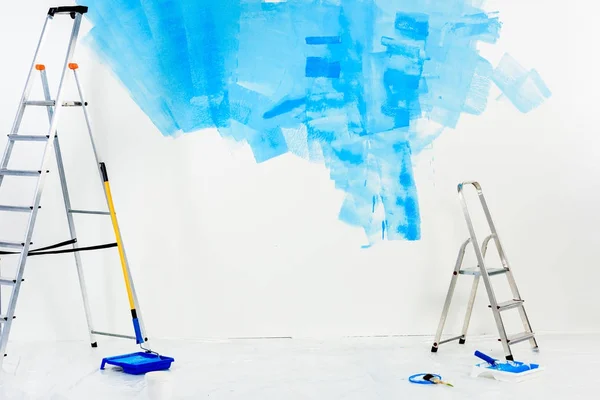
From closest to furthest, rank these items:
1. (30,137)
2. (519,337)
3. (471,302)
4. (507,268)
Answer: (30,137) < (519,337) < (507,268) < (471,302)

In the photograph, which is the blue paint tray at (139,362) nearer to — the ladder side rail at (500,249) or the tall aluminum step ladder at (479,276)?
the tall aluminum step ladder at (479,276)

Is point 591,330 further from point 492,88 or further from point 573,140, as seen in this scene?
point 492,88

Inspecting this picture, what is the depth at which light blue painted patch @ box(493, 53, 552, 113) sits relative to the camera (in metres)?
4.50

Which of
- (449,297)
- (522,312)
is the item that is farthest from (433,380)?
(522,312)

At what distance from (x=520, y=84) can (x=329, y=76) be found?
116 centimetres

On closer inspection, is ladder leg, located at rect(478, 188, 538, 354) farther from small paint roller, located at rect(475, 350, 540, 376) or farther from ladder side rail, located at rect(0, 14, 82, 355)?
ladder side rail, located at rect(0, 14, 82, 355)

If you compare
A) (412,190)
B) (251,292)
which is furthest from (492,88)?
(251,292)

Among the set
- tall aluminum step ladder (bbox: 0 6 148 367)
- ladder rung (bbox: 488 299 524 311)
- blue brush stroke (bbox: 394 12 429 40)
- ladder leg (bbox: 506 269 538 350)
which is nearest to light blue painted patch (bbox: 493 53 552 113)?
blue brush stroke (bbox: 394 12 429 40)

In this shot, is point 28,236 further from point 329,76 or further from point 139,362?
point 329,76

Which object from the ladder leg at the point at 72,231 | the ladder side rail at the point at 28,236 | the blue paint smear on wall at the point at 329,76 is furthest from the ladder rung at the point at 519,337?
the ladder side rail at the point at 28,236

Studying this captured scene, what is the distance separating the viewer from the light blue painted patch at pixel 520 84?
14.8 ft

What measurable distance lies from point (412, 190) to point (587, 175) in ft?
3.55

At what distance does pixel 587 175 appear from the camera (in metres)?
4.56

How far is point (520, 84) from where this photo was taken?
4.52 m
